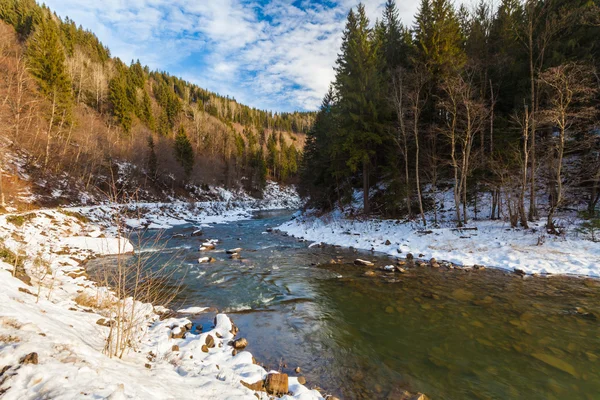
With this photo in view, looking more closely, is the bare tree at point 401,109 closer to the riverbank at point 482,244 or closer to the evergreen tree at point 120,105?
Answer: the riverbank at point 482,244

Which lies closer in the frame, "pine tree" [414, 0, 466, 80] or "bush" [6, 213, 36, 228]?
"bush" [6, 213, 36, 228]

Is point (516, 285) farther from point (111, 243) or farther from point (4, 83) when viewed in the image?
point (4, 83)

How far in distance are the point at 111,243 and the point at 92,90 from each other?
45.6 meters

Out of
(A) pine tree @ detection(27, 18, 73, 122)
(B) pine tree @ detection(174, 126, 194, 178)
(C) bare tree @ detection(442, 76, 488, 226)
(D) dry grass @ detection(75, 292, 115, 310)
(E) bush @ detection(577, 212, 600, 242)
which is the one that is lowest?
(D) dry grass @ detection(75, 292, 115, 310)

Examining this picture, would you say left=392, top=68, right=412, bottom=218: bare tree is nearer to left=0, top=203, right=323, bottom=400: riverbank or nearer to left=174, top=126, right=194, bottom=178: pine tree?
left=0, top=203, right=323, bottom=400: riverbank

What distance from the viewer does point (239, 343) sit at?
579 centimetres

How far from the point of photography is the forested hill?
81.0 ft

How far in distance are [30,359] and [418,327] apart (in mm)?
7403

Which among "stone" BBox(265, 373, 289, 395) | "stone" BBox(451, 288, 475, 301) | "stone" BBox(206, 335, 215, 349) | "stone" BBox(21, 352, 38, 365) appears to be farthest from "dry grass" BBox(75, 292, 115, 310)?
"stone" BBox(451, 288, 475, 301)

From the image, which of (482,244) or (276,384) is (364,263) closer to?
(482,244)

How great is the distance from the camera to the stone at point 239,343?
574 cm

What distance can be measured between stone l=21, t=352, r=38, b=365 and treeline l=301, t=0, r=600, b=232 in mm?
17748

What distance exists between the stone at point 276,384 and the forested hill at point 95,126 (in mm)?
14233

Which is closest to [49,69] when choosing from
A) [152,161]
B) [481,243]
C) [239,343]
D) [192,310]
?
[152,161]
